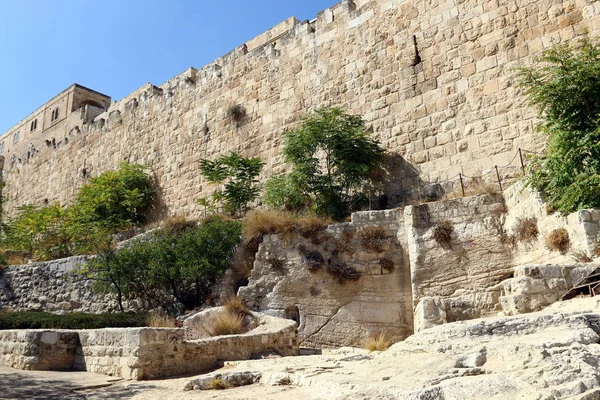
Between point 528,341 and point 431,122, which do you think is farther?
point 431,122

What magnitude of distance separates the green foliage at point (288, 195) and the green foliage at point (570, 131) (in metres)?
4.70

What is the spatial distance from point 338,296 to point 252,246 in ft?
7.58

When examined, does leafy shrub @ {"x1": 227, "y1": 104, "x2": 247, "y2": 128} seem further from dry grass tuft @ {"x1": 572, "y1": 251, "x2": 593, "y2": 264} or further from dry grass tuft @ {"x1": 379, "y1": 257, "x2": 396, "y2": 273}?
dry grass tuft @ {"x1": 572, "y1": 251, "x2": 593, "y2": 264}

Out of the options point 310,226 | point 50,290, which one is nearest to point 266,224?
point 310,226

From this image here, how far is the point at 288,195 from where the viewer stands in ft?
37.3

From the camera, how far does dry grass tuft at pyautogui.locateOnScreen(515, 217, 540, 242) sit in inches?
307

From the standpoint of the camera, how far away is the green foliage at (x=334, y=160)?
36.6 feet

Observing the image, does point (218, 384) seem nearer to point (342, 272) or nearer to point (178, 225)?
point (342, 272)

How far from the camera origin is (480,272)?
829cm

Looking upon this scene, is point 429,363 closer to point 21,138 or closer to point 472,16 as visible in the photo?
point 472,16

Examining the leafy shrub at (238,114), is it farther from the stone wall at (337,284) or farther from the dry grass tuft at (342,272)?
the dry grass tuft at (342,272)

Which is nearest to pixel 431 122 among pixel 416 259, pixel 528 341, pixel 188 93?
pixel 416 259

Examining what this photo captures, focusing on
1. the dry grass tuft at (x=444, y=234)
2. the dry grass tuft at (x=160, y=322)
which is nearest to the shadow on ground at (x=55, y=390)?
the dry grass tuft at (x=160, y=322)

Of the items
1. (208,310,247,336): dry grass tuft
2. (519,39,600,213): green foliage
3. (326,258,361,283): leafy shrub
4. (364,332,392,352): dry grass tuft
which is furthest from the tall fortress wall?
(208,310,247,336): dry grass tuft
